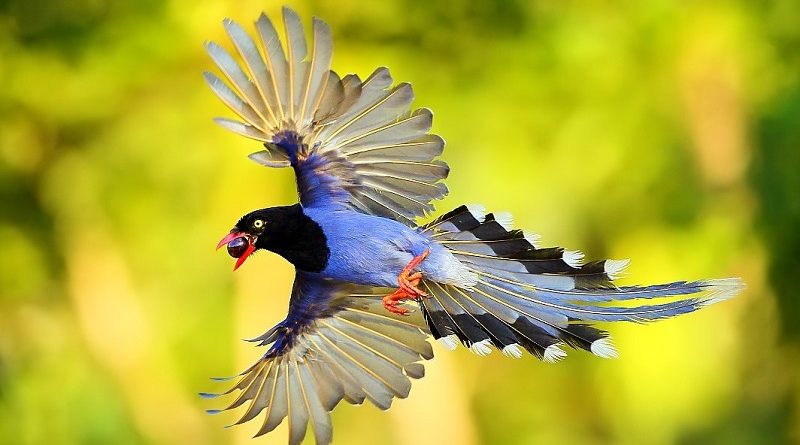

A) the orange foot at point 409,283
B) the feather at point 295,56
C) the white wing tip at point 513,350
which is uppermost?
the feather at point 295,56

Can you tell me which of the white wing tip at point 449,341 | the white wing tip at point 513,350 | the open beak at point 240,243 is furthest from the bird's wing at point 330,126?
the white wing tip at point 513,350

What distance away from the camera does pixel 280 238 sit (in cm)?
506

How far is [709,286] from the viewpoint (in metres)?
4.67

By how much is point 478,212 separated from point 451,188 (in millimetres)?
6885

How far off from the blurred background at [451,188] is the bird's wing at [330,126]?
259 inches

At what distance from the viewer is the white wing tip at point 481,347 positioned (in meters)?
4.95

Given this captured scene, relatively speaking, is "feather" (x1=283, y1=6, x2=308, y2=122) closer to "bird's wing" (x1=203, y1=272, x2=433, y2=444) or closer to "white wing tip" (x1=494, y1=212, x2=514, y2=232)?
"bird's wing" (x1=203, y1=272, x2=433, y2=444)

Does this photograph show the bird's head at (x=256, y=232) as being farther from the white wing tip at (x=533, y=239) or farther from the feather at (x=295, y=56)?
the white wing tip at (x=533, y=239)

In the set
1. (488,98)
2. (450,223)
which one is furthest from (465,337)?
(488,98)

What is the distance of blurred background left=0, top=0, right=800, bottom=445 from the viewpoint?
41.3 ft

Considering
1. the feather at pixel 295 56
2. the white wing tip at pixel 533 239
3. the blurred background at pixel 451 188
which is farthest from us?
the blurred background at pixel 451 188

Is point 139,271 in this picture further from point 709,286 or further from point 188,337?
point 709,286

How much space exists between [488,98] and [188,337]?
4.20 meters

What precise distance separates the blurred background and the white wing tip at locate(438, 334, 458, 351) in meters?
6.90
